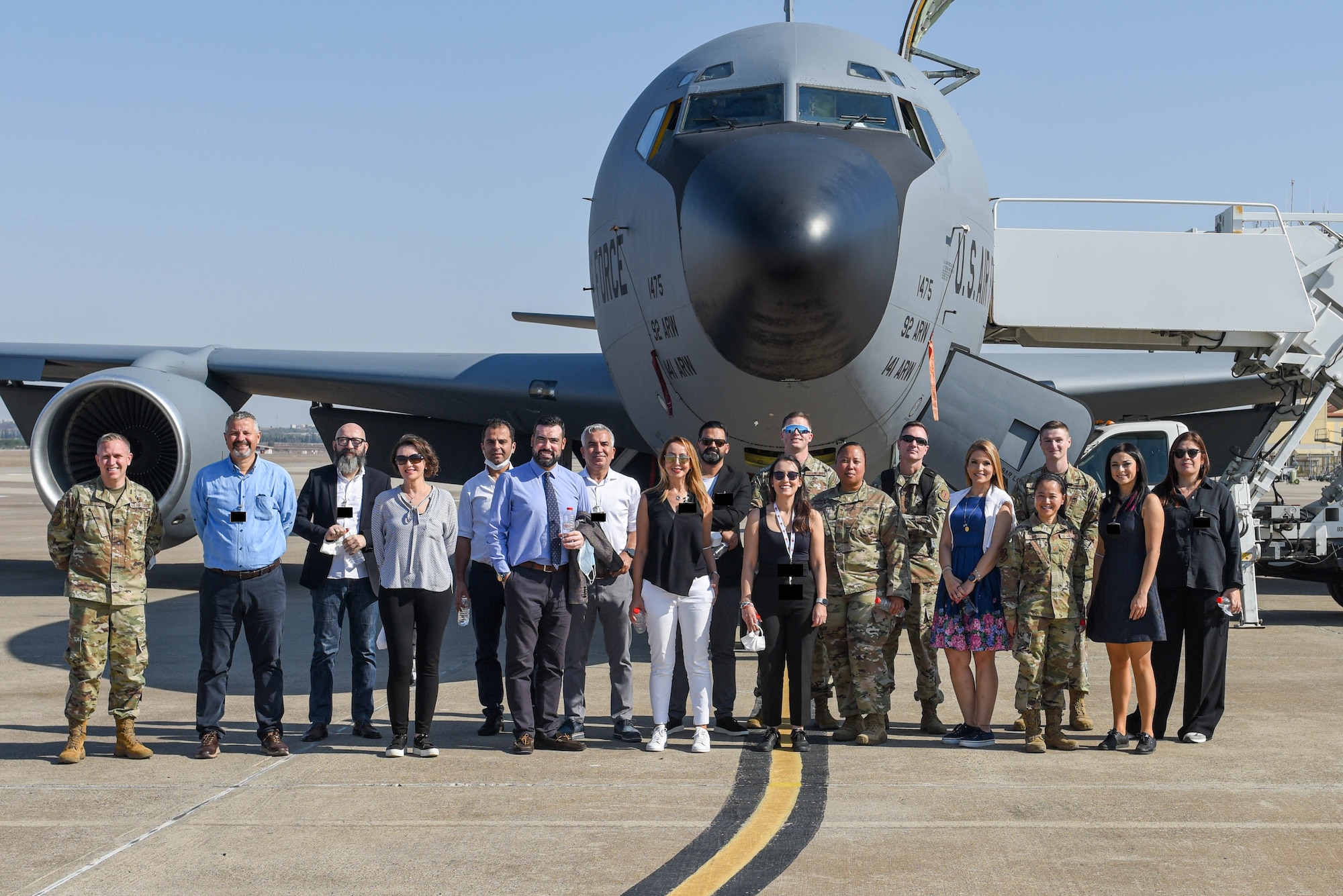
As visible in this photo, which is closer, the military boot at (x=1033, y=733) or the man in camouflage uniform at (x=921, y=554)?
the military boot at (x=1033, y=733)

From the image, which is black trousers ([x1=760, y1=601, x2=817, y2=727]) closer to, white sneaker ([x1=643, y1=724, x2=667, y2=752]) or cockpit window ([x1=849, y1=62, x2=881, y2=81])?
white sneaker ([x1=643, y1=724, x2=667, y2=752])

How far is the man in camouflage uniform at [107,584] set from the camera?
577cm

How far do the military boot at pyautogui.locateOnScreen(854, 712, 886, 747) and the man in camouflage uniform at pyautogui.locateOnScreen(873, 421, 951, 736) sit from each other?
29 centimetres

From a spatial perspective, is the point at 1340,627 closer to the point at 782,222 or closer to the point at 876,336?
the point at 876,336

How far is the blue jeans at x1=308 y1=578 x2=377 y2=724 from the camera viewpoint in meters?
6.19

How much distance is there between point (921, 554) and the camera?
6.46 metres

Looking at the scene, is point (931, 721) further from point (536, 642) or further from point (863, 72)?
point (863, 72)

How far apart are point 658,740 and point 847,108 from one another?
4.14m

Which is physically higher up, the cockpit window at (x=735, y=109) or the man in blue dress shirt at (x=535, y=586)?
the cockpit window at (x=735, y=109)

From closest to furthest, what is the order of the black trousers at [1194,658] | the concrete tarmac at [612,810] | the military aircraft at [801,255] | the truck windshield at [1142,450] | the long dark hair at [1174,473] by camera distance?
the concrete tarmac at [612,810] → the black trousers at [1194,658] → the long dark hair at [1174,473] → the military aircraft at [801,255] → the truck windshield at [1142,450]

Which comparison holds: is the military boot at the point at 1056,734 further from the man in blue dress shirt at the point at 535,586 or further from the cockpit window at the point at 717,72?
the cockpit window at the point at 717,72

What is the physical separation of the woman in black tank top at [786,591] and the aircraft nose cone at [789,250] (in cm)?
94

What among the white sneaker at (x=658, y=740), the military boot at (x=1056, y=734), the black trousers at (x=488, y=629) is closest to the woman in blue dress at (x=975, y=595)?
the military boot at (x=1056, y=734)

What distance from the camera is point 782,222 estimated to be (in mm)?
6277
